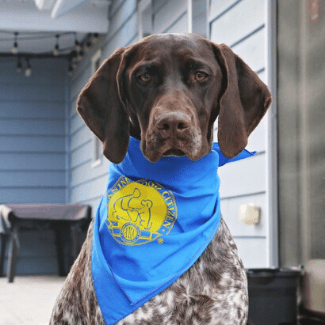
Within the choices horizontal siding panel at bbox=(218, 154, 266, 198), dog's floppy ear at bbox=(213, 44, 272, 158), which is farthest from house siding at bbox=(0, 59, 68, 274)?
dog's floppy ear at bbox=(213, 44, 272, 158)

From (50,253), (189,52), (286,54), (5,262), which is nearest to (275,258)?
(286,54)

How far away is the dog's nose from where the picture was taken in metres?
1.56

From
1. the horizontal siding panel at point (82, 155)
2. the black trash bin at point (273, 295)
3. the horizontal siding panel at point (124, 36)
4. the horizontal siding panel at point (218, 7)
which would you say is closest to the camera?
the black trash bin at point (273, 295)

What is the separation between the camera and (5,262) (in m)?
7.41

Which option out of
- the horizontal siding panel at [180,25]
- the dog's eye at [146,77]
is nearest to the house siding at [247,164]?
the horizontal siding panel at [180,25]

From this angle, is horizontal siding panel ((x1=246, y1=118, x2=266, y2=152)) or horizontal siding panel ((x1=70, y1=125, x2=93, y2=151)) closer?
horizontal siding panel ((x1=246, y1=118, x2=266, y2=152))

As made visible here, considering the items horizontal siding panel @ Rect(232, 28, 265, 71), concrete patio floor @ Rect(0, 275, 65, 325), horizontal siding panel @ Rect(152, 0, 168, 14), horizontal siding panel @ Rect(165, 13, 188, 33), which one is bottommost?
concrete patio floor @ Rect(0, 275, 65, 325)

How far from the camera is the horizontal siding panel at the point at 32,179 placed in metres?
7.95

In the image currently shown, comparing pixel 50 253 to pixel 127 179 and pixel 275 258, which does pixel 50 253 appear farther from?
pixel 127 179

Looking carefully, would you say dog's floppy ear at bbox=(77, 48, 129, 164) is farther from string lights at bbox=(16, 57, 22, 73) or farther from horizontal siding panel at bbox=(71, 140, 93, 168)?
string lights at bbox=(16, 57, 22, 73)

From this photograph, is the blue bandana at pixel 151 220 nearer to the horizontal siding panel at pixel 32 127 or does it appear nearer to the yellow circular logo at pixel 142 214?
the yellow circular logo at pixel 142 214

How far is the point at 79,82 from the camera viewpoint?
7.64 m

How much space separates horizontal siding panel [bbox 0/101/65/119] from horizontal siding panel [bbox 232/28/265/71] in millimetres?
5152

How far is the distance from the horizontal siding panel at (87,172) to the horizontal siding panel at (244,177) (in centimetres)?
257
